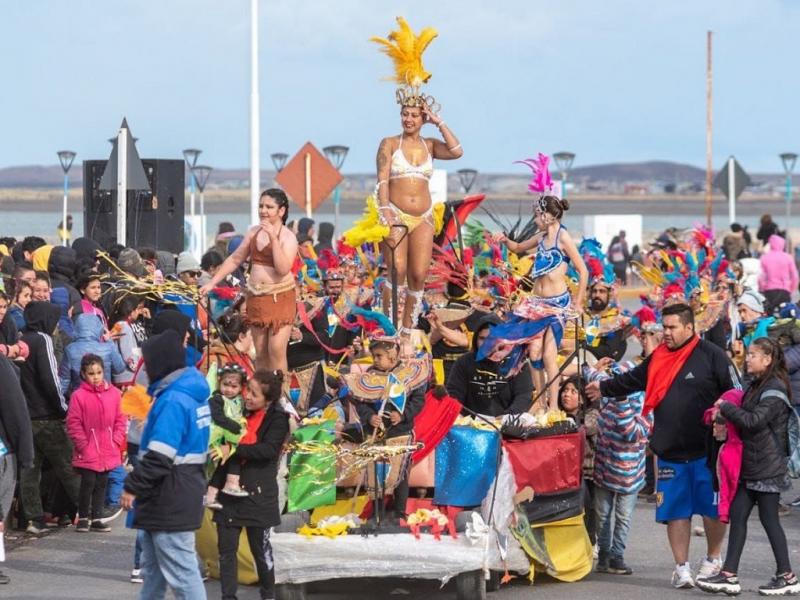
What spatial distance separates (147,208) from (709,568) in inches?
360

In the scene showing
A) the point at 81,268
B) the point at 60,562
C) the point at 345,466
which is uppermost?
the point at 81,268

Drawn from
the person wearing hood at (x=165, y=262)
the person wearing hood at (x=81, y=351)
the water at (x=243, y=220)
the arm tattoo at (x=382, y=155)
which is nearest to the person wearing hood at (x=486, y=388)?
the arm tattoo at (x=382, y=155)

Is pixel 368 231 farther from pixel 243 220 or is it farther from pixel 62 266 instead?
pixel 243 220

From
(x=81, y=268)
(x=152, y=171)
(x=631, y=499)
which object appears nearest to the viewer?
(x=631, y=499)

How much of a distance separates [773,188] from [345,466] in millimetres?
172835

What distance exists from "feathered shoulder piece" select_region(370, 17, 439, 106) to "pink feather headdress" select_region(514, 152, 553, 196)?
98 centimetres

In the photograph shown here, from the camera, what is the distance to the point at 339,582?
11531 mm

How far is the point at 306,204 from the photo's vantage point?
2275 centimetres

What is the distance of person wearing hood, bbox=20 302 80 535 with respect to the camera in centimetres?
1273

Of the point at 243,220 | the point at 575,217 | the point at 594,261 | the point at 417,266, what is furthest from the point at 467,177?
the point at 575,217

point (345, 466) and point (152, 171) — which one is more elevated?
point (152, 171)

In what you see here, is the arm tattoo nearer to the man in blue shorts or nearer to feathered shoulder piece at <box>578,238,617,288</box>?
feathered shoulder piece at <box>578,238,617,288</box>

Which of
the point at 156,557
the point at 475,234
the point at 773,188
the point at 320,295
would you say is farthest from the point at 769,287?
the point at 773,188

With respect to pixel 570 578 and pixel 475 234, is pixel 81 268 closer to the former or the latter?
A: pixel 475 234
